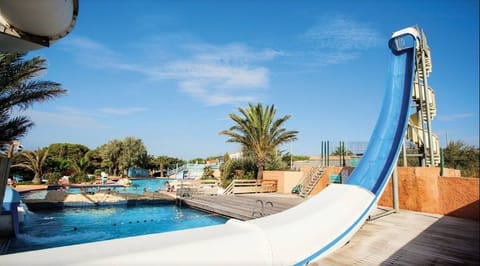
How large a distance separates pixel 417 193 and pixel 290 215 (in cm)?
962

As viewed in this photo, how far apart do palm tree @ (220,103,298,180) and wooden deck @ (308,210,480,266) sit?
10569mm

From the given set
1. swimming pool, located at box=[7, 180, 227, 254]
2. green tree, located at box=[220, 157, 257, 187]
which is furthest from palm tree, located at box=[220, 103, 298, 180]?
swimming pool, located at box=[7, 180, 227, 254]

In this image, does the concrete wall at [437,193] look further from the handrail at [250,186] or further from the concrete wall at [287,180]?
the handrail at [250,186]

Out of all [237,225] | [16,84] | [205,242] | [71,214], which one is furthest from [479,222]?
[71,214]

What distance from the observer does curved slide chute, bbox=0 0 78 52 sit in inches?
101

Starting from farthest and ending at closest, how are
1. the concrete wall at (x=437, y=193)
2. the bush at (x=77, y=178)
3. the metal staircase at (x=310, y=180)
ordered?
the bush at (x=77, y=178), the metal staircase at (x=310, y=180), the concrete wall at (x=437, y=193)

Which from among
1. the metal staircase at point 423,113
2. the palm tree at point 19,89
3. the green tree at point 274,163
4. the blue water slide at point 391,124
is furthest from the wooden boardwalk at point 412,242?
the green tree at point 274,163

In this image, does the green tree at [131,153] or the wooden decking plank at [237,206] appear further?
the green tree at [131,153]

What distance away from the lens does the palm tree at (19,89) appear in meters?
7.88

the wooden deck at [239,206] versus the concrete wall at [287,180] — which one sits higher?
the concrete wall at [287,180]

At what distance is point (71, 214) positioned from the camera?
1273cm

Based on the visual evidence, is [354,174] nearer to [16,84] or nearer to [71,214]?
[16,84]

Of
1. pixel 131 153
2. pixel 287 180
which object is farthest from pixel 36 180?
pixel 287 180

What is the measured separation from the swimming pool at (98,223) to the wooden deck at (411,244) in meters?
6.48
